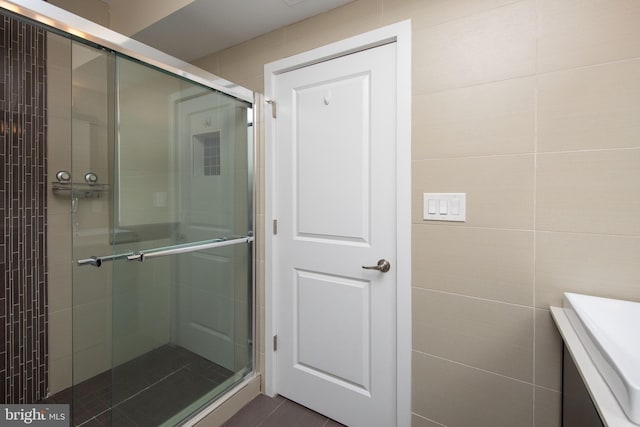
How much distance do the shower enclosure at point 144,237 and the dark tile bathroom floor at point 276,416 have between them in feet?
0.58

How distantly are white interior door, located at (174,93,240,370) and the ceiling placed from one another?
1.42 feet

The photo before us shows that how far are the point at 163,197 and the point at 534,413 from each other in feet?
6.10

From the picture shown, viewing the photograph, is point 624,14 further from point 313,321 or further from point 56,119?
point 56,119

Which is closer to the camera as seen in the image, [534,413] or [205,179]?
[534,413]

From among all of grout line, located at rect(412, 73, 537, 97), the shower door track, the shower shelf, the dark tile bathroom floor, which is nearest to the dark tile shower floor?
the dark tile bathroom floor

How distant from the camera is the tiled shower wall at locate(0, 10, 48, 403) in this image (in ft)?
5.04

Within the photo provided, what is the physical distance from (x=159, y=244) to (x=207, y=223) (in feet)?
0.94

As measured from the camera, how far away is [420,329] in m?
1.37

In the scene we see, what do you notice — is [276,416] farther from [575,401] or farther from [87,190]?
[87,190]

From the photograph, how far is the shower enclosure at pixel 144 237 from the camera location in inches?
50.0

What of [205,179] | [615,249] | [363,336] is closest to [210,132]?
[205,179]

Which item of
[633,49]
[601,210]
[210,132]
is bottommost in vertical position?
[601,210]

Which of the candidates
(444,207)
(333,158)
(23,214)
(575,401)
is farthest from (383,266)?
(23,214)

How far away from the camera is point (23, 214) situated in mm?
1588
